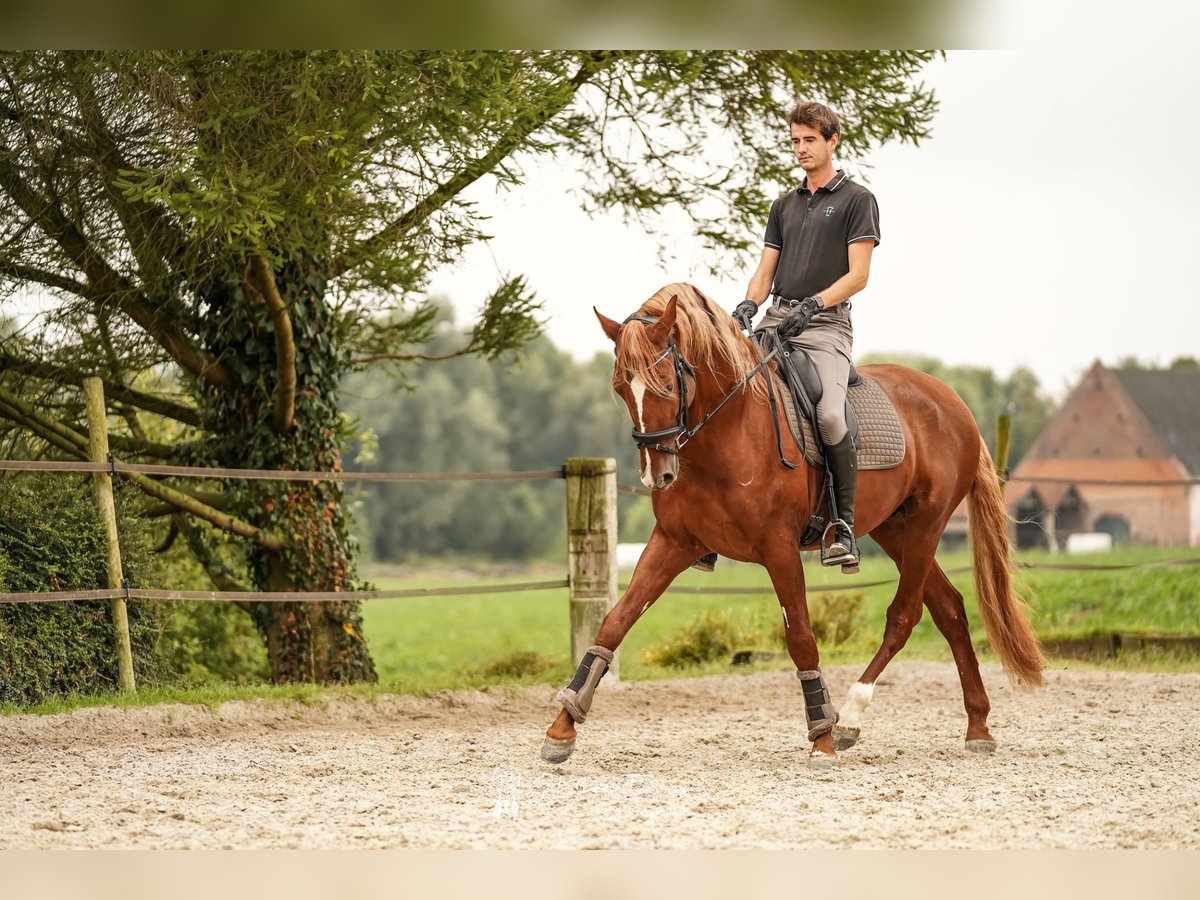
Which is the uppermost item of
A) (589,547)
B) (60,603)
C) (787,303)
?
(787,303)

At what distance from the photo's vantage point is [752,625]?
35.9 ft

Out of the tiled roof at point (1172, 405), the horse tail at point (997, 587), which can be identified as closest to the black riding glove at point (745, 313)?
the horse tail at point (997, 587)

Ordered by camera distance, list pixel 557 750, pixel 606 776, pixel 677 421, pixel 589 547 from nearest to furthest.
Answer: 1. pixel 677 421
2. pixel 606 776
3. pixel 557 750
4. pixel 589 547

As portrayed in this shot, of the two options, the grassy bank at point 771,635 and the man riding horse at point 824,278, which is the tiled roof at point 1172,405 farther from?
the man riding horse at point 824,278

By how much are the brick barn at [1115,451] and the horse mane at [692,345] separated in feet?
127

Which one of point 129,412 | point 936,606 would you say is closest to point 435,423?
point 129,412

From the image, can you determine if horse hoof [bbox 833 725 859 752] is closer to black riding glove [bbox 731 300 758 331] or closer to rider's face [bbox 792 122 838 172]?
black riding glove [bbox 731 300 758 331]

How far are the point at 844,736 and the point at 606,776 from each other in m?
1.16

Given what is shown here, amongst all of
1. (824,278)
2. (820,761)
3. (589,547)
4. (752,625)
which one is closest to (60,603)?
(589,547)

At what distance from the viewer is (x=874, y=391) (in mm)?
A: 5809

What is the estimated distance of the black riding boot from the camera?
5.30 m

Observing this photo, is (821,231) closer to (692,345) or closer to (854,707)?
(692,345)

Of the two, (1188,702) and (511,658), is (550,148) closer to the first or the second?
(511,658)

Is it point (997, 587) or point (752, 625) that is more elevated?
point (997, 587)
